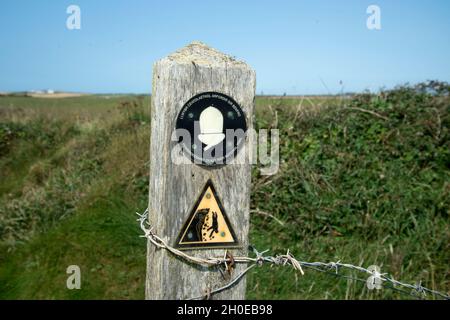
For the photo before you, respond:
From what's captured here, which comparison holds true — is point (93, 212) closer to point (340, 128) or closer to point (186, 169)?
point (340, 128)

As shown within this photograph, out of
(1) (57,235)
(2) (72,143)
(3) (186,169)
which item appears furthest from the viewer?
(2) (72,143)

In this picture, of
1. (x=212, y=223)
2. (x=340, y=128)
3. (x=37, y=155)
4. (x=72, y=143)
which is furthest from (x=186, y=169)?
(x=37, y=155)

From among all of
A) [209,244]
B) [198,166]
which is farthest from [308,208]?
[198,166]

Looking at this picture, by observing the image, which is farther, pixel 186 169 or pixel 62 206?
pixel 62 206

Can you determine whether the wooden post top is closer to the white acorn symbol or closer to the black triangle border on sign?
the white acorn symbol

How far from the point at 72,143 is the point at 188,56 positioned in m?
7.58

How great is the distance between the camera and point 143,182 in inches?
230

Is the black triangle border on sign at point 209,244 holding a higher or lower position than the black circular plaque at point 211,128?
lower

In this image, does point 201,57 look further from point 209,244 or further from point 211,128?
point 209,244

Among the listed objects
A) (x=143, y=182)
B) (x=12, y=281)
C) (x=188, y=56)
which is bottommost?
(x=12, y=281)

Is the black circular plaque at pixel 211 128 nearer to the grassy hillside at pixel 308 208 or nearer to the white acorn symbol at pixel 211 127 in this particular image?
the white acorn symbol at pixel 211 127

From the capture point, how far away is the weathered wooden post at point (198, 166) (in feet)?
5.54

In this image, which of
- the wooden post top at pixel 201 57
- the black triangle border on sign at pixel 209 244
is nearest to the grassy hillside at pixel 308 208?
the black triangle border on sign at pixel 209 244

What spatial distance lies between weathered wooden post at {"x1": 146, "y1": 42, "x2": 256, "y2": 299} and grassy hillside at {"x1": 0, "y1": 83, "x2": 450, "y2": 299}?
91.3 inches
